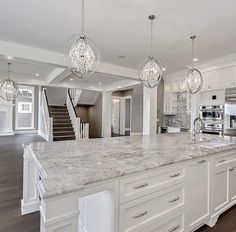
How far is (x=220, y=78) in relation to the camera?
15.3 feet

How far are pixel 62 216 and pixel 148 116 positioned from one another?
533cm

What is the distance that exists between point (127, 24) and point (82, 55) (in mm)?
1188

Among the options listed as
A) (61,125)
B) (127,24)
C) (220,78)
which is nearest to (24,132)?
(61,125)

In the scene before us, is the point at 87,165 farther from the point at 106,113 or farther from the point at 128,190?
the point at 106,113

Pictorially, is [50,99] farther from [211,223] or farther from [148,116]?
[211,223]

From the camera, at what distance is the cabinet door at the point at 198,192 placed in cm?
179

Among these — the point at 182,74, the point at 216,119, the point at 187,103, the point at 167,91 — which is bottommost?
the point at 216,119

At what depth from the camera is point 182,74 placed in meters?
5.98

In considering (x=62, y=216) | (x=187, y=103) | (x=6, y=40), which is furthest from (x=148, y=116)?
(x=62, y=216)

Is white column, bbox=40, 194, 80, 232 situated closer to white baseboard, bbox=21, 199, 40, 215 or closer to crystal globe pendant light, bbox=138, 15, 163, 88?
white baseboard, bbox=21, 199, 40, 215

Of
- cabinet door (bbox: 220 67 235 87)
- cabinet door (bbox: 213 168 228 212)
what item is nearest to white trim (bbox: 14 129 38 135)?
cabinet door (bbox: 220 67 235 87)

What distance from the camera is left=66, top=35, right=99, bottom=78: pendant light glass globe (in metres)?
2.29

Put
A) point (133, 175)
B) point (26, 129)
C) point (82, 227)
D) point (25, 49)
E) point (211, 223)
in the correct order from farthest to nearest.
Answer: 1. point (26, 129)
2. point (25, 49)
3. point (211, 223)
4. point (82, 227)
5. point (133, 175)

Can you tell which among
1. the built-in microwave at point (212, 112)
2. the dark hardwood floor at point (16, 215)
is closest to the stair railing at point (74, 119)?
the dark hardwood floor at point (16, 215)
